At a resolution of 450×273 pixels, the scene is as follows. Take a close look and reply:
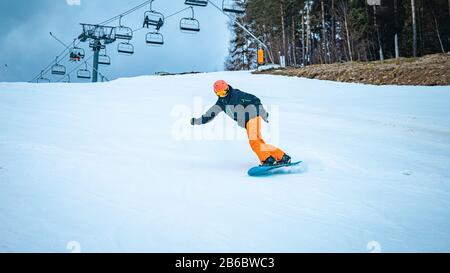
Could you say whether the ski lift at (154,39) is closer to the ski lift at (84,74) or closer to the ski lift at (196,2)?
the ski lift at (196,2)

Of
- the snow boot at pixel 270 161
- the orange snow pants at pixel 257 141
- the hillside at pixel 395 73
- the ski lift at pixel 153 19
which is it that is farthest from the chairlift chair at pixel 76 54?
the snow boot at pixel 270 161

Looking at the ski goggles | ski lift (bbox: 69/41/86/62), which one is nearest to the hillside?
the ski goggles

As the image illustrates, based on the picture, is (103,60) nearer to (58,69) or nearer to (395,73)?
(58,69)

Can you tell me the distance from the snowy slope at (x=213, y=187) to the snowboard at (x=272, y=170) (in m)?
0.16

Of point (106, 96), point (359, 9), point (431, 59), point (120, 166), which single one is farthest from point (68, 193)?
point (359, 9)

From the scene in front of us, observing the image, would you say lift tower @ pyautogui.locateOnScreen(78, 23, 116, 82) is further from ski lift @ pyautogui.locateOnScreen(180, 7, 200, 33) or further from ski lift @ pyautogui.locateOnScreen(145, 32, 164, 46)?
ski lift @ pyautogui.locateOnScreen(180, 7, 200, 33)

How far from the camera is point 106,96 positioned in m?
12.4

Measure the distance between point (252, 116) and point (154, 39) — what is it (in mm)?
14429

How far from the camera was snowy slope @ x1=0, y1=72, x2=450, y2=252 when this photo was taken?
2.44m

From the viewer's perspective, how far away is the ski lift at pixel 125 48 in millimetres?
18764

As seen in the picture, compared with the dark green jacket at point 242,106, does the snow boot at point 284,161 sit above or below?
below

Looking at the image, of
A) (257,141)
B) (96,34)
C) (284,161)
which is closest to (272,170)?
(284,161)

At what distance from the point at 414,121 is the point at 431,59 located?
12.2m

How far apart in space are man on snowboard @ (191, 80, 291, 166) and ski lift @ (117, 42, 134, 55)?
51.4 feet
